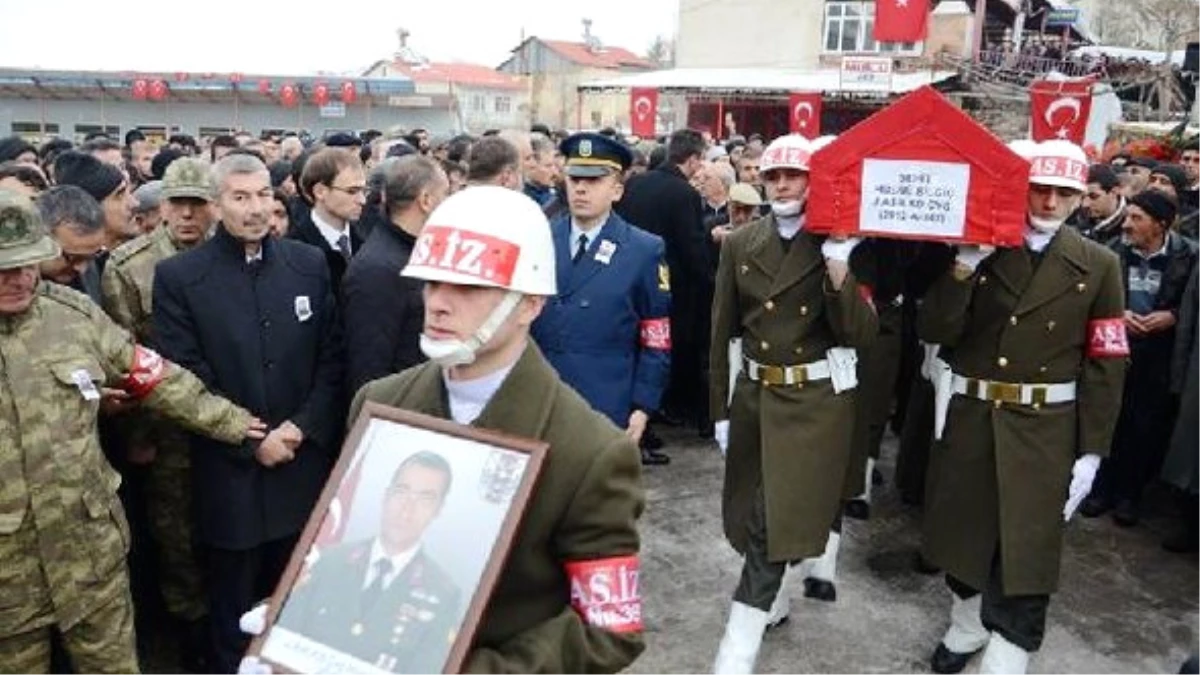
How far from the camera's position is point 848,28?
35.1 metres

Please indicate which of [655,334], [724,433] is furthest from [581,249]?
[724,433]

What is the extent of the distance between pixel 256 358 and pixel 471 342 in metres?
1.93

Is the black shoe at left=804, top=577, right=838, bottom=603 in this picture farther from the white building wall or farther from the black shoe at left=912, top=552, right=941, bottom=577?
the white building wall

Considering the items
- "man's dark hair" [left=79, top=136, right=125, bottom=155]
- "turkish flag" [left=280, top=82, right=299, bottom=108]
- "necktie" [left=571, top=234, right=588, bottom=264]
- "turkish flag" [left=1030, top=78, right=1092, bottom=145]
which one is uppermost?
"turkish flag" [left=280, top=82, right=299, bottom=108]

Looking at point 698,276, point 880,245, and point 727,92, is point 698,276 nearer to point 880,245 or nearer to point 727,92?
point 880,245

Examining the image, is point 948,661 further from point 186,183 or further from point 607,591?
point 186,183

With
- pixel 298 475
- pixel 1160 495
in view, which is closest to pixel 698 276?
pixel 1160 495

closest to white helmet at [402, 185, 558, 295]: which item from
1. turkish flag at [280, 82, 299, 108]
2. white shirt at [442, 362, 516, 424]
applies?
white shirt at [442, 362, 516, 424]

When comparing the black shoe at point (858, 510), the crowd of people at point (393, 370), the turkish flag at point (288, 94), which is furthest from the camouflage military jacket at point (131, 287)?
the turkish flag at point (288, 94)

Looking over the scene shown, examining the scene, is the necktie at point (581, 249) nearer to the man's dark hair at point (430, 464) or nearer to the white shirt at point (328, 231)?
the white shirt at point (328, 231)

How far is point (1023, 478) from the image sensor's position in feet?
12.4

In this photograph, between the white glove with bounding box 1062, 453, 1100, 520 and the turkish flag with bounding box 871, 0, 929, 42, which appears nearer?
the white glove with bounding box 1062, 453, 1100, 520

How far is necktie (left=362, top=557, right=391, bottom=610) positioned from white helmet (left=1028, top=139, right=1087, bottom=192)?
2.77m

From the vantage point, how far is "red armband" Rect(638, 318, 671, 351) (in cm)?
438
